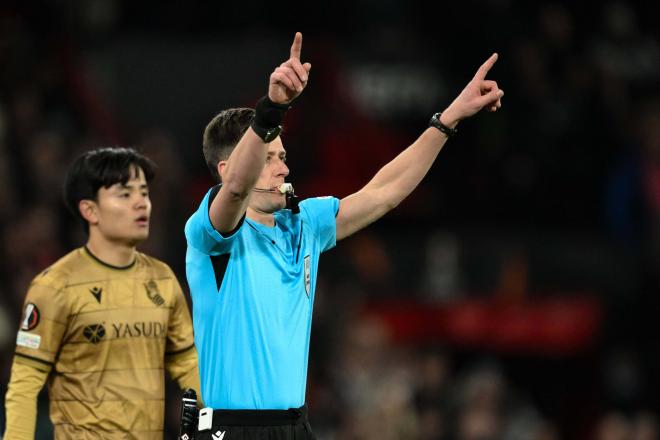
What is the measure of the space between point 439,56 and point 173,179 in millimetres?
4943

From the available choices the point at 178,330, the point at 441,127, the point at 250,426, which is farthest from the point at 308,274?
the point at 178,330

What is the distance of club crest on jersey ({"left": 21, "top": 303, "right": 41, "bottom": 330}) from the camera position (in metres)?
5.57

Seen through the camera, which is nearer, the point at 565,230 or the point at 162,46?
the point at 565,230

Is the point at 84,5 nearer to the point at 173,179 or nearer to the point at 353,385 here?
the point at 173,179

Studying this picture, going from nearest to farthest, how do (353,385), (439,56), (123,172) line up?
(123,172) → (353,385) → (439,56)

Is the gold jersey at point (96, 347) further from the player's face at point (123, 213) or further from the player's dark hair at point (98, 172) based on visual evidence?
the player's dark hair at point (98, 172)

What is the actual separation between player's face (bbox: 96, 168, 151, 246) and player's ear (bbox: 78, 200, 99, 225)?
2 cm

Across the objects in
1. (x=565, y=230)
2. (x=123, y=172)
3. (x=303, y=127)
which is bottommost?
(x=123, y=172)

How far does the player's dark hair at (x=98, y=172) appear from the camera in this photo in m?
5.93

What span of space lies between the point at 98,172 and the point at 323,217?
3.82ft

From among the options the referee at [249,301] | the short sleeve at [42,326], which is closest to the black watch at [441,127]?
the referee at [249,301]

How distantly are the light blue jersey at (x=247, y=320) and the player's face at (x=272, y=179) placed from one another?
0.30 ft

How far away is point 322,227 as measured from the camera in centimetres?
534

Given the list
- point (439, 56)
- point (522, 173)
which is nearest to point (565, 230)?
point (522, 173)
